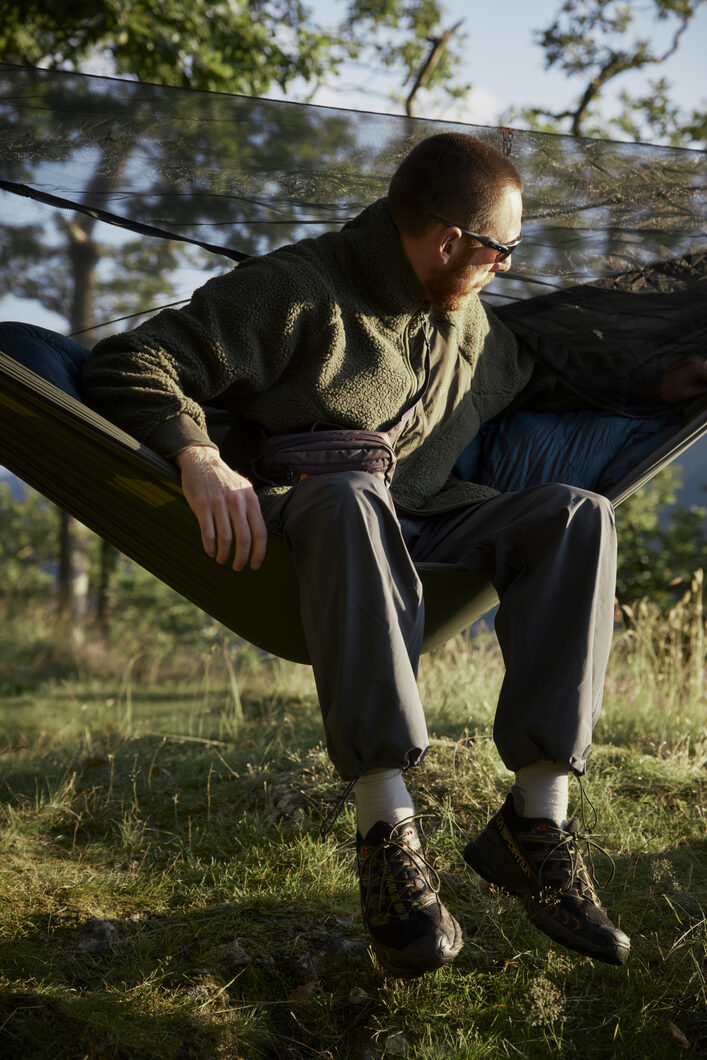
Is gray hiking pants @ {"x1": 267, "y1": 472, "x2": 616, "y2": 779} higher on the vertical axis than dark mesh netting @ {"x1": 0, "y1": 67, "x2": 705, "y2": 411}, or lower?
lower

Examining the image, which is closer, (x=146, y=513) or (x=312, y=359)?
(x=146, y=513)

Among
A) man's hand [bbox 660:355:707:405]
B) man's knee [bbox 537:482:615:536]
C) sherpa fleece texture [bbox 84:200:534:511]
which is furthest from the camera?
man's hand [bbox 660:355:707:405]

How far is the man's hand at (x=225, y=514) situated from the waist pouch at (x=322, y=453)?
253 mm

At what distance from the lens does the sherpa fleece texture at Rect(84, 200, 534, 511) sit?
5.41ft

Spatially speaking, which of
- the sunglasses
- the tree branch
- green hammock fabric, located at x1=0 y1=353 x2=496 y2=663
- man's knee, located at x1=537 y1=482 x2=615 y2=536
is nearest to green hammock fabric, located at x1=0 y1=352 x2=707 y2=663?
green hammock fabric, located at x1=0 y1=353 x2=496 y2=663

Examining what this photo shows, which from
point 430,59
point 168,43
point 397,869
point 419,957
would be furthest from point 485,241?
point 430,59

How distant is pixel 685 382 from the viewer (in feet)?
7.22

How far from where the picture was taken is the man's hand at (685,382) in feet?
7.17

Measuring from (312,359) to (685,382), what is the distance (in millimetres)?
958

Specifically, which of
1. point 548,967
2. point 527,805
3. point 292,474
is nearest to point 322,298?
point 292,474

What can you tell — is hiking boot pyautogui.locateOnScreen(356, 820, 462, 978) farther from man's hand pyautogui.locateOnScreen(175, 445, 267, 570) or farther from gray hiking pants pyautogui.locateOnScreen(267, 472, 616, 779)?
man's hand pyautogui.locateOnScreen(175, 445, 267, 570)

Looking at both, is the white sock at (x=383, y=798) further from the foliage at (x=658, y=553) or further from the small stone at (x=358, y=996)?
the foliage at (x=658, y=553)

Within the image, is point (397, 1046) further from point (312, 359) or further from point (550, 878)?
point (312, 359)

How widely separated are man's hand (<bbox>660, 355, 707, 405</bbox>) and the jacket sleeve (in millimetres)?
944
